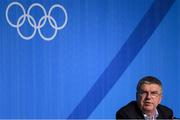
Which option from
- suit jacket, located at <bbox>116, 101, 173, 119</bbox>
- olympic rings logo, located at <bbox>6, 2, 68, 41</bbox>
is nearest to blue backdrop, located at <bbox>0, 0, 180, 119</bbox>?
olympic rings logo, located at <bbox>6, 2, 68, 41</bbox>

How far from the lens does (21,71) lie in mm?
3277

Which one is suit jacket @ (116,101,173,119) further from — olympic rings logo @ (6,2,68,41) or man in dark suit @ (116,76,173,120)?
olympic rings logo @ (6,2,68,41)

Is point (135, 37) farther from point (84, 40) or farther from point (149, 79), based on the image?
point (149, 79)

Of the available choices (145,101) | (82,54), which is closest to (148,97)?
(145,101)

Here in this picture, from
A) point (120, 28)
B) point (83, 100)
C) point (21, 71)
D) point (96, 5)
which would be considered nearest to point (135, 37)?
point (120, 28)

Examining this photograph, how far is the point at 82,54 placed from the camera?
11.4 ft

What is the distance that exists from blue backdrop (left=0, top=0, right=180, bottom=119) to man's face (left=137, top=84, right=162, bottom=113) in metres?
1.28

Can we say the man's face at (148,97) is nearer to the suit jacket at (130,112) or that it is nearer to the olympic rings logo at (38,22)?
the suit jacket at (130,112)

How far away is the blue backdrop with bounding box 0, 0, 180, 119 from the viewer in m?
3.27

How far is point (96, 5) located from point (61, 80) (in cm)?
72

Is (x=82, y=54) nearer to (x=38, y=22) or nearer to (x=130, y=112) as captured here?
(x=38, y=22)

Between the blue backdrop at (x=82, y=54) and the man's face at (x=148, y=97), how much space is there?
1285mm

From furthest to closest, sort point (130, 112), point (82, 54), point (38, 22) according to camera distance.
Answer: point (82, 54) < point (38, 22) < point (130, 112)

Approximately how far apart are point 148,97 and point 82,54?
1.33 meters
